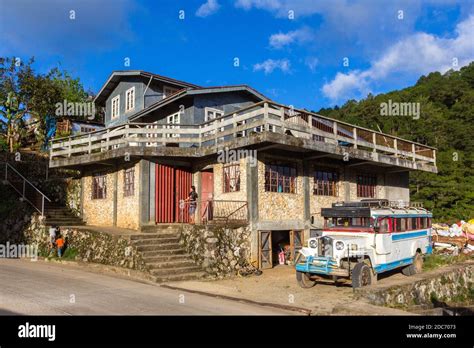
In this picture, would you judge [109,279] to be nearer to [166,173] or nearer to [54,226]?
[166,173]

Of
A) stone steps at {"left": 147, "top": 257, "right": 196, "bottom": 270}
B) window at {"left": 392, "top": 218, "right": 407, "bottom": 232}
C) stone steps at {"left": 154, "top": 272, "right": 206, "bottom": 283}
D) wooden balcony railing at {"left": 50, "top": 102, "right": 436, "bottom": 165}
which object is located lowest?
stone steps at {"left": 154, "top": 272, "right": 206, "bottom": 283}

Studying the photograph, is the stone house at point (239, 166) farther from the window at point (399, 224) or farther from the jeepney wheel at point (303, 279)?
the jeepney wheel at point (303, 279)

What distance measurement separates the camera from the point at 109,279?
14359 millimetres

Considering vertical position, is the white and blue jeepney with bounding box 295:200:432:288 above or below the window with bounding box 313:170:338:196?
below

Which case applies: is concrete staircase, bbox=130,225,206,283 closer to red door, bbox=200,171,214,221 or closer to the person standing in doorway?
the person standing in doorway

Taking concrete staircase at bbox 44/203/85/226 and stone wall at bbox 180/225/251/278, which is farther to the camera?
concrete staircase at bbox 44/203/85/226

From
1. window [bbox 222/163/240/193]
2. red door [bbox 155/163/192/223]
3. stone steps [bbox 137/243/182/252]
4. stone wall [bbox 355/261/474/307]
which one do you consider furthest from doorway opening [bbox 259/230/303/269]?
stone wall [bbox 355/261/474/307]

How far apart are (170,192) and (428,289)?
12106 mm

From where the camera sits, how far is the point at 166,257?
612 inches

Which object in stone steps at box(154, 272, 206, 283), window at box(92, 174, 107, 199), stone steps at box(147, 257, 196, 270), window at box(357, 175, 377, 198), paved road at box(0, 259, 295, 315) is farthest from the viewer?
window at box(357, 175, 377, 198)

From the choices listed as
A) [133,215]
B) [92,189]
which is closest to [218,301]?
[133,215]

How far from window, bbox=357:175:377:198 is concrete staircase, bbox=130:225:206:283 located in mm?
11256

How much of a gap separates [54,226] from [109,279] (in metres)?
8.33

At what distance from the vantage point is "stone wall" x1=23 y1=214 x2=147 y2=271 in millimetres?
15609
